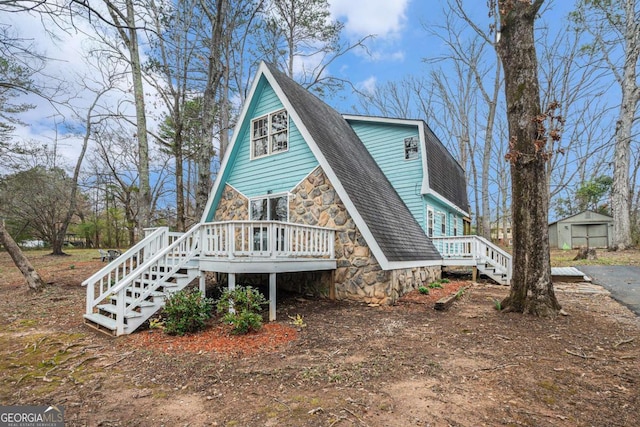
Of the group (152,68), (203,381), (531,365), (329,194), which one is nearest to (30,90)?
(152,68)

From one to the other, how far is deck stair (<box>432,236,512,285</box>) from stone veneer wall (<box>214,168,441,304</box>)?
2754 millimetres

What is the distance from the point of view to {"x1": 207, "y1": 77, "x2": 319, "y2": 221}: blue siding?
872cm

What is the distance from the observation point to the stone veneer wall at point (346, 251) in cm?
730

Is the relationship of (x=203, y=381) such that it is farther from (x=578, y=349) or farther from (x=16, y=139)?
(x=16, y=139)

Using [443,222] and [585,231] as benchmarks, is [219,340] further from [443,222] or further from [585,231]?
[585,231]

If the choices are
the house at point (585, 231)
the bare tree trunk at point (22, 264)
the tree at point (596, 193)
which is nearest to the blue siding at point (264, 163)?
the bare tree trunk at point (22, 264)

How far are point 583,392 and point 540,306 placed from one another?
9.85 feet

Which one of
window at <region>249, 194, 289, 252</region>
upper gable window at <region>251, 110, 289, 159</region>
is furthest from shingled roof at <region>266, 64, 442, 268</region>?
window at <region>249, 194, 289, 252</region>

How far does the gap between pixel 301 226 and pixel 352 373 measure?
3.62 metres

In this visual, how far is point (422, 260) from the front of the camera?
9.02m

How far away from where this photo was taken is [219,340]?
16.5 feet

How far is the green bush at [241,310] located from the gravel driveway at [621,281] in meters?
6.98

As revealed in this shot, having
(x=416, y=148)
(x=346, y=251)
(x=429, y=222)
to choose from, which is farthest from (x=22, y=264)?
(x=416, y=148)

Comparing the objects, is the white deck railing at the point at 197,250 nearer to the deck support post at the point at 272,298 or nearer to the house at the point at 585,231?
the deck support post at the point at 272,298
